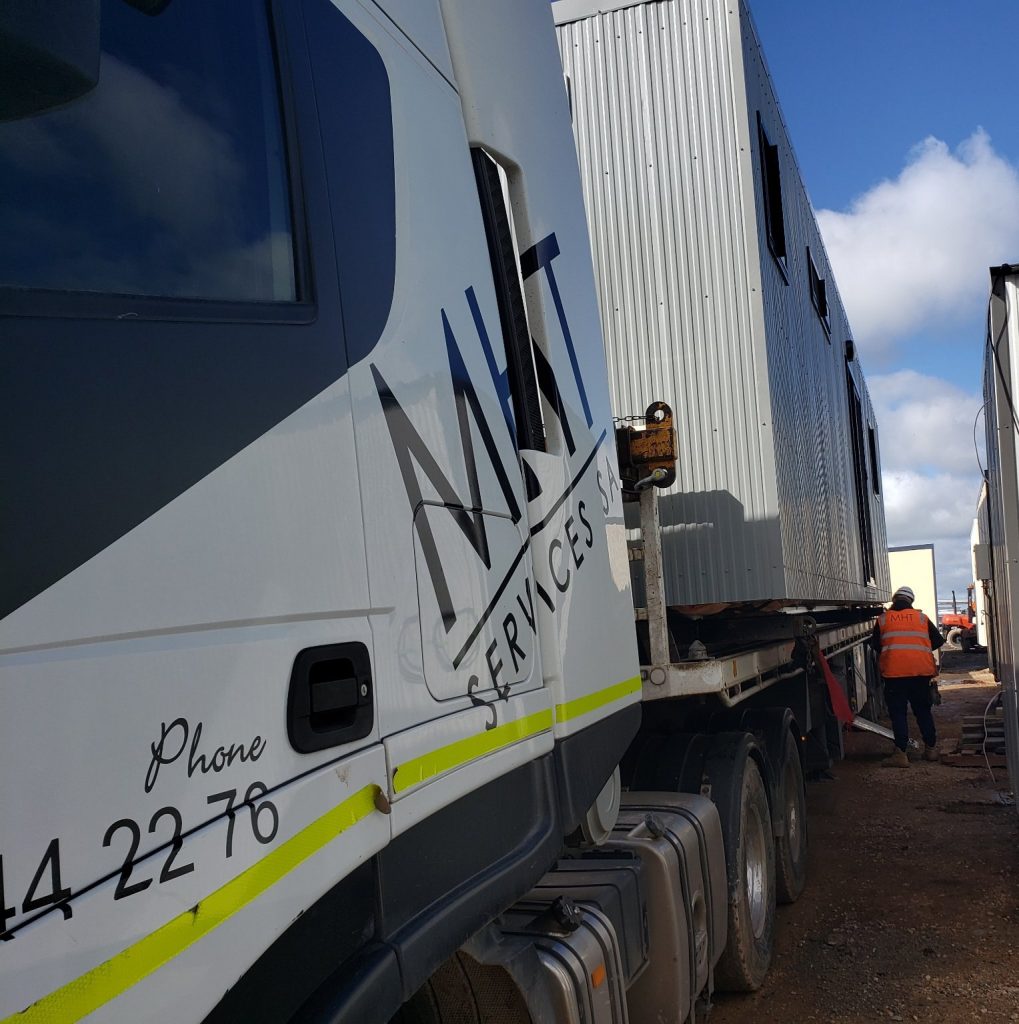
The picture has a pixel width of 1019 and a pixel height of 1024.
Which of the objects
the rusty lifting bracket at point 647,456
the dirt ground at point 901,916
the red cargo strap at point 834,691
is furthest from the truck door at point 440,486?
the red cargo strap at point 834,691

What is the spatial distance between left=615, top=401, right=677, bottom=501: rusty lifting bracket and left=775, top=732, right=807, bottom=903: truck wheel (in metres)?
2.42

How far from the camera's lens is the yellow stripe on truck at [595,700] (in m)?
2.62

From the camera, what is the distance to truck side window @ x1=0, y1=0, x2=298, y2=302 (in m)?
1.31

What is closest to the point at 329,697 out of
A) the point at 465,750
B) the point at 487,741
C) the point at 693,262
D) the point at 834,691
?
the point at 465,750

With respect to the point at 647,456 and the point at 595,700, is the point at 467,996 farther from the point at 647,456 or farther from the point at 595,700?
the point at 647,456

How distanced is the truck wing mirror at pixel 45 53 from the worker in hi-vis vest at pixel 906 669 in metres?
11.1

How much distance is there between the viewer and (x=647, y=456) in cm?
426

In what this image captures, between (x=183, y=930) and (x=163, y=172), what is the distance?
983 mm

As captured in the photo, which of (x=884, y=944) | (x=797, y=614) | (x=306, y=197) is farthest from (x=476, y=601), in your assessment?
(x=797, y=614)

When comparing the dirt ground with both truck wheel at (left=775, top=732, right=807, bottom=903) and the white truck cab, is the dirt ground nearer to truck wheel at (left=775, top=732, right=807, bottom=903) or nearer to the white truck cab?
truck wheel at (left=775, top=732, right=807, bottom=903)

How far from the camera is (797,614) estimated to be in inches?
274

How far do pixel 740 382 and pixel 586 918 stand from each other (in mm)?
3082

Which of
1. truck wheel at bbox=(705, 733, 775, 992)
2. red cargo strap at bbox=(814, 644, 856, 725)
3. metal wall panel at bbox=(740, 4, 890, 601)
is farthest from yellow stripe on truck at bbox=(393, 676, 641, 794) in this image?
red cargo strap at bbox=(814, 644, 856, 725)

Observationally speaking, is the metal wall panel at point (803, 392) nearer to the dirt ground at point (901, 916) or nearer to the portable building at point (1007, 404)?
the portable building at point (1007, 404)
